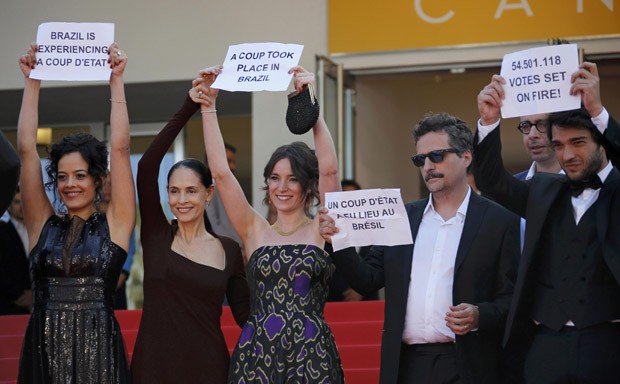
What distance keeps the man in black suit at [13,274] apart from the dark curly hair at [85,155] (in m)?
3.02

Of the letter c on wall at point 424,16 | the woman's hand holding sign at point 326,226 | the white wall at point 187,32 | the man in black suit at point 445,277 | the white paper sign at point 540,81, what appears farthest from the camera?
the white wall at point 187,32

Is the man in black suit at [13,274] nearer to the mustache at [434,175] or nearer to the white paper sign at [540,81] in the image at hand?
the mustache at [434,175]

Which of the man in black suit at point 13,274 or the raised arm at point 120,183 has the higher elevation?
the raised arm at point 120,183

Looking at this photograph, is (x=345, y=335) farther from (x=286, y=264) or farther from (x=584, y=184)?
(x=584, y=184)

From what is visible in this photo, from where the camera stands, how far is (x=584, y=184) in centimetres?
459

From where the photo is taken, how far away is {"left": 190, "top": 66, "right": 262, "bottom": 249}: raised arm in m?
5.12

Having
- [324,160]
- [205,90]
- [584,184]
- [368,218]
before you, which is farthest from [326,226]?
[584,184]

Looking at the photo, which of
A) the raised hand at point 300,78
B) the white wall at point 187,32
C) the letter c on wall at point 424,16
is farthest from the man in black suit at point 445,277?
the white wall at point 187,32

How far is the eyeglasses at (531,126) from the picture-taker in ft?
17.4

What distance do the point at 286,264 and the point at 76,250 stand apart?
3.23ft

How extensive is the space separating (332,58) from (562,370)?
5719mm

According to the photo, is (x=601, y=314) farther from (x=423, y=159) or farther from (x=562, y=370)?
(x=423, y=159)

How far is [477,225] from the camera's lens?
4836mm

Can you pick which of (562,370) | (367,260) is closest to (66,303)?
(367,260)
